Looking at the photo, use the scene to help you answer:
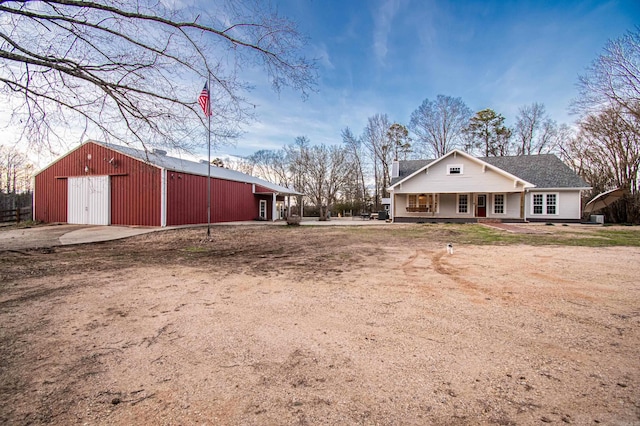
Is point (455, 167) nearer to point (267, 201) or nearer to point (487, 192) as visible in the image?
point (487, 192)

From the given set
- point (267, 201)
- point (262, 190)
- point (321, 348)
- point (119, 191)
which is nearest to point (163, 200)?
point (119, 191)

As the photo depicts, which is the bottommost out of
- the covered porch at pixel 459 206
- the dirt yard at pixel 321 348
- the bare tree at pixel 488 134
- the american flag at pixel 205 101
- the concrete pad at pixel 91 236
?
the dirt yard at pixel 321 348

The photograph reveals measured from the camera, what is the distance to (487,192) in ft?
64.3

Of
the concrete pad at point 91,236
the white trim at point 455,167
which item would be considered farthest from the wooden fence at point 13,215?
the white trim at point 455,167

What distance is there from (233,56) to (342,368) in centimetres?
657

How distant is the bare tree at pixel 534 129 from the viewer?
28859 mm

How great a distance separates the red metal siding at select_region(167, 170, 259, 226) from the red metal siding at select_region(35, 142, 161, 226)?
86 centimetres

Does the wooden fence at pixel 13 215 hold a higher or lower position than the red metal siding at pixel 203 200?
lower

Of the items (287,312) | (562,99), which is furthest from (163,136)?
(562,99)

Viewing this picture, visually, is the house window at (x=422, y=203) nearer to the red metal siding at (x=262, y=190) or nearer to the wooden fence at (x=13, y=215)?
the red metal siding at (x=262, y=190)

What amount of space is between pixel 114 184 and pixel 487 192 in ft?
80.3

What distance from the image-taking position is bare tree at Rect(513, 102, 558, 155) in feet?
94.7

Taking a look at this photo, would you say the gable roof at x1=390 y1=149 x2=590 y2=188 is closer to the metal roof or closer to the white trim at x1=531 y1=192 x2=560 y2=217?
the metal roof

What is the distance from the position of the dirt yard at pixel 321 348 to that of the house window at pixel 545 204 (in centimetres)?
1785
